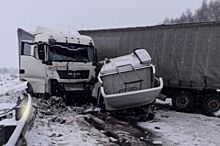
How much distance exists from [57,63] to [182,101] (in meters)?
4.75

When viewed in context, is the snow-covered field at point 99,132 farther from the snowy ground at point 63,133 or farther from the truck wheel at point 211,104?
the truck wheel at point 211,104

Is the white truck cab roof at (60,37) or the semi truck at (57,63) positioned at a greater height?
the white truck cab roof at (60,37)

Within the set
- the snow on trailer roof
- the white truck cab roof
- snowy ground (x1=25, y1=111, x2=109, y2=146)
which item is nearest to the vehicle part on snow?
the snow on trailer roof

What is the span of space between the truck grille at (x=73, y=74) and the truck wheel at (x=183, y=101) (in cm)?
342

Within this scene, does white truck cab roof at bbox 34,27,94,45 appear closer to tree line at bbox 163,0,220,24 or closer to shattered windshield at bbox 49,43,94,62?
shattered windshield at bbox 49,43,94,62

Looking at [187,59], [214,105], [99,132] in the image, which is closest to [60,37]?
[187,59]

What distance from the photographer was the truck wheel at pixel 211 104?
12883 millimetres

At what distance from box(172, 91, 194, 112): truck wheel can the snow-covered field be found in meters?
1.55

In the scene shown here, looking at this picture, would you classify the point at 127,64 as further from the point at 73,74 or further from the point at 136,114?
the point at 73,74

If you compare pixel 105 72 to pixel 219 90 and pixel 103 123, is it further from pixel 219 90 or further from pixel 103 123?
pixel 219 90

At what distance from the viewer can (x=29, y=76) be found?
1404 centimetres

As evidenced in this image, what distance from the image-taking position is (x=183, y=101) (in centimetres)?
1375

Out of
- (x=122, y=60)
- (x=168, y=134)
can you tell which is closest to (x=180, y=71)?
(x=122, y=60)

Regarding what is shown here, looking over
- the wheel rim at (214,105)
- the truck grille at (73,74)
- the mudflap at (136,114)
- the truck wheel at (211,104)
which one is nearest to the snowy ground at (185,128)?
the mudflap at (136,114)
